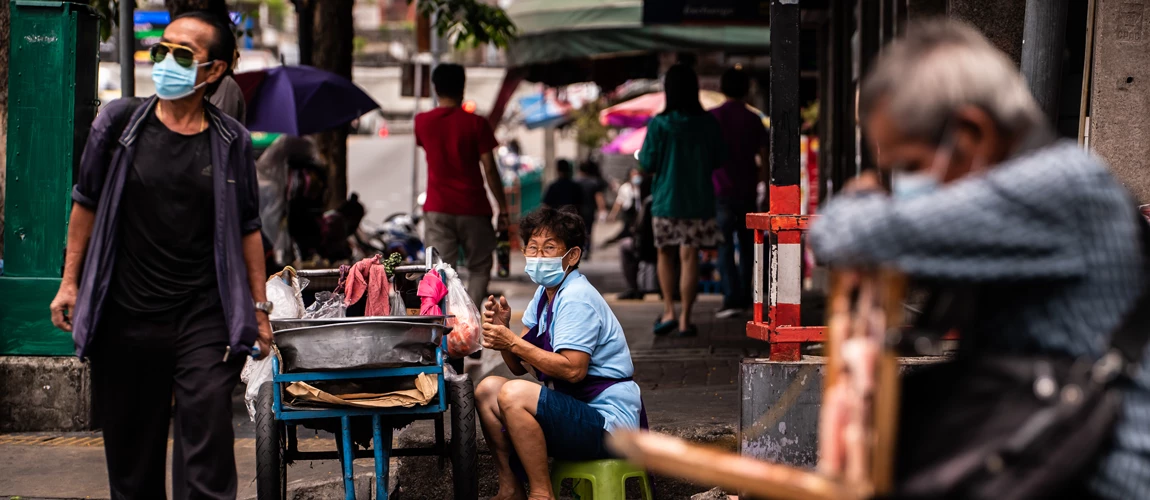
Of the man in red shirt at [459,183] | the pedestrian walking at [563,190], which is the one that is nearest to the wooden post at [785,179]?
the man in red shirt at [459,183]

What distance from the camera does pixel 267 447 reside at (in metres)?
4.48

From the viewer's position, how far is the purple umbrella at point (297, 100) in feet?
29.1

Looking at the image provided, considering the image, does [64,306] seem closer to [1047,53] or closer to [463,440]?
[463,440]

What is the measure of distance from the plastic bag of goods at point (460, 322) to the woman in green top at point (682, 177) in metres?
3.56

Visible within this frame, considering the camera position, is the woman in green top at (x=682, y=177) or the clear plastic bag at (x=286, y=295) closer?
the clear plastic bag at (x=286, y=295)

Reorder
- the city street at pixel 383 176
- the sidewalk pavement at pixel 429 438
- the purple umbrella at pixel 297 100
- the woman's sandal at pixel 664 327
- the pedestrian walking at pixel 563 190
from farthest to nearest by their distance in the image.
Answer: the city street at pixel 383 176, the pedestrian walking at pixel 563 190, the purple umbrella at pixel 297 100, the woman's sandal at pixel 664 327, the sidewalk pavement at pixel 429 438

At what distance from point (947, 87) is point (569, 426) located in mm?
2451

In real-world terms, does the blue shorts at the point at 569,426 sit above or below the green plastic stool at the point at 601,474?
above

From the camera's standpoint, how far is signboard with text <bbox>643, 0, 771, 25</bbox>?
12.4 meters

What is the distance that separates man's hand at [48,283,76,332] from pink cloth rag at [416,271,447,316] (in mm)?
1427

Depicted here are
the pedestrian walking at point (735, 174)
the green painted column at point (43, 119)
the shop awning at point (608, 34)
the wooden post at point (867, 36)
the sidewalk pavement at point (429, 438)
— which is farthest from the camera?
the shop awning at point (608, 34)

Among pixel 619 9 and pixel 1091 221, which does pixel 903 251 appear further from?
pixel 619 9

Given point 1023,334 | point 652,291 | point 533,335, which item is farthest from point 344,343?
point 652,291

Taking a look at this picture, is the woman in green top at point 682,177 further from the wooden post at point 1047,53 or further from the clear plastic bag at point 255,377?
the wooden post at point 1047,53
